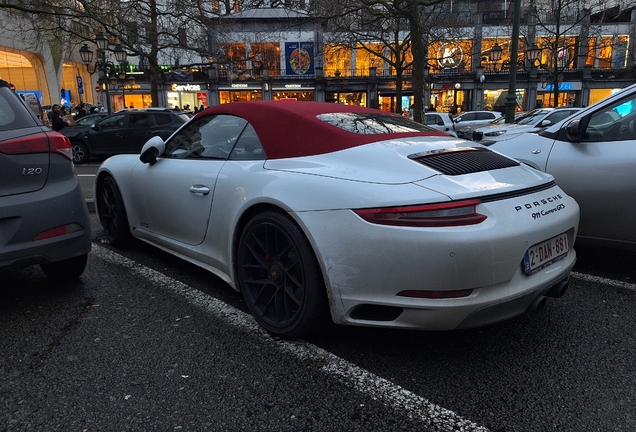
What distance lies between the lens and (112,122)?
46.2 ft

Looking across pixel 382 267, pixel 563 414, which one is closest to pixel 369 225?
pixel 382 267

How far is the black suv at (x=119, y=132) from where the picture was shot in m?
13.9

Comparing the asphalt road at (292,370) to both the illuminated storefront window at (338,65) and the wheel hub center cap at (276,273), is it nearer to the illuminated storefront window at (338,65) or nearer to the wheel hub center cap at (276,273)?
the wheel hub center cap at (276,273)

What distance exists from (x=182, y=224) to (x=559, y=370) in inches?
101

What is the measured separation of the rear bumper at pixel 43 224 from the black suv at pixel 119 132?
11224mm

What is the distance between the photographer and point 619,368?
7.91 ft

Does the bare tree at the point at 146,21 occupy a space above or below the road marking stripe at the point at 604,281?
above

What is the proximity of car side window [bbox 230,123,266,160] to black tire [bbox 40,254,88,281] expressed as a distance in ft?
4.84

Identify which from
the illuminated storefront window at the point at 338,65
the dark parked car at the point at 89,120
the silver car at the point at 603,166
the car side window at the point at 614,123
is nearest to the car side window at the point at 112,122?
the dark parked car at the point at 89,120

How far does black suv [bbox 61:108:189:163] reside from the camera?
45.6 ft

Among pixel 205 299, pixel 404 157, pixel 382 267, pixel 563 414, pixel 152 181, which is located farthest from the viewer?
pixel 152 181

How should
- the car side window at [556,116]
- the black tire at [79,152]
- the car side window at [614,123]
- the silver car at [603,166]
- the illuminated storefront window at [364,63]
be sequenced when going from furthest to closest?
1. the illuminated storefront window at [364,63]
2. the black tire at [79,152]
3. the car side window at [556,116]
4. the car side window at [614,123]
5. the silver car at [603,166]

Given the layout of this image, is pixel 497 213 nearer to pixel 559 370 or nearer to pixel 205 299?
pixel 559 370

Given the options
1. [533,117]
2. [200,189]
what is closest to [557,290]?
[200,189]
